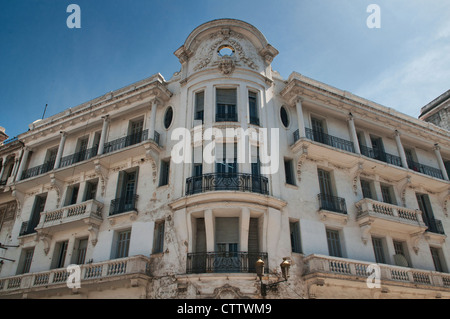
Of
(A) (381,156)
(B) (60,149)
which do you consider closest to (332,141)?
(A) (381,156)

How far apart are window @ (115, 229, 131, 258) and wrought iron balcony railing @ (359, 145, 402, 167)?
14.4m

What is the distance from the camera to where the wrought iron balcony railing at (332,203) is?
735 inches

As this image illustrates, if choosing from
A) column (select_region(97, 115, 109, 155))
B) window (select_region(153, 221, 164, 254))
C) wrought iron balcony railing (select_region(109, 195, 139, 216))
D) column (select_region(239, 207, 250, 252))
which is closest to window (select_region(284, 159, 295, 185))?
column (select_region(239, 207, 250, 252))

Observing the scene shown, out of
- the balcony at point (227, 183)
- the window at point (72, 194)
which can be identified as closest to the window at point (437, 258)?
the balcony at point (227, 183)

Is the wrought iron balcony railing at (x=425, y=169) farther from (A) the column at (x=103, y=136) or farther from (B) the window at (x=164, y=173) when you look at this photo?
(A) the column at (x=103, y=136)

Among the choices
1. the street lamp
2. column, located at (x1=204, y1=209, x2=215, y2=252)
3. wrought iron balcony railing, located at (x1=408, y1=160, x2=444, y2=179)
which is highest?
wrought iron balcony railing, located at (x1=408, y1=160, x2=444, y2=179)

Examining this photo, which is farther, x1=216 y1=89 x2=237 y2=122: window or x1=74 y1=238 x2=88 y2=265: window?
x1=74 y1=238 x2=88 y2=265: window

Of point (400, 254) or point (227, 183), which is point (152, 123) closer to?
point (227, 183)

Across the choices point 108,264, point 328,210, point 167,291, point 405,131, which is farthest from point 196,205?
point 405,131

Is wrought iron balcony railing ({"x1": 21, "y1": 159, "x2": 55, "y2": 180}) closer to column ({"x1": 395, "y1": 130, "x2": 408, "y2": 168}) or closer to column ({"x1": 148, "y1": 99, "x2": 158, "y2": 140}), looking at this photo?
column ({"x1": 148, "y1": 99, "x2": 158, "y2": 140})

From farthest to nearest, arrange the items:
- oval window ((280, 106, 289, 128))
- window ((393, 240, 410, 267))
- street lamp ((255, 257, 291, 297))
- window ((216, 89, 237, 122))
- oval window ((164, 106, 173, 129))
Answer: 1. oval window ((164, 106, 173, 129))
2. oval window ((280, 106, 289, 128))
3. window ((393, 240, 410, 267))
4. window ((216, 89, 237, 122))
5. street lamp ((255, 257, 291, 297))

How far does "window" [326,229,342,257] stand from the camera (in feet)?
59.2

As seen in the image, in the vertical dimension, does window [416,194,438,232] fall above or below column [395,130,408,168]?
below

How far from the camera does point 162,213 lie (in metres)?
17.6
